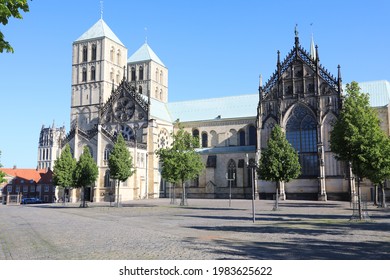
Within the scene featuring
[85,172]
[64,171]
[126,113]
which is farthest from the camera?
[126,113]

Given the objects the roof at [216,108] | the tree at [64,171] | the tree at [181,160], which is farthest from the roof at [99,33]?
the tree at [181,160]

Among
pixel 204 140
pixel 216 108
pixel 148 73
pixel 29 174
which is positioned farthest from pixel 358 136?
pixel 29 174

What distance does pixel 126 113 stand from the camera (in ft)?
253

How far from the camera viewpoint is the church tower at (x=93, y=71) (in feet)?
276

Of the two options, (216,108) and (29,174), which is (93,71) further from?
(29,174)

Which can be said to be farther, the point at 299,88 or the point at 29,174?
the point at 29,174

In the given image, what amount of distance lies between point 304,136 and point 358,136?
36486 mm

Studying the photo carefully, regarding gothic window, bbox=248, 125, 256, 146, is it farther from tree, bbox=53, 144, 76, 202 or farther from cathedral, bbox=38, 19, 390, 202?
tree, bbox=53, 144, 76, 202

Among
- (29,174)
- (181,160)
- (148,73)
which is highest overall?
(148,73)

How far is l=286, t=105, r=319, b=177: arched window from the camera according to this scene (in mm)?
63375

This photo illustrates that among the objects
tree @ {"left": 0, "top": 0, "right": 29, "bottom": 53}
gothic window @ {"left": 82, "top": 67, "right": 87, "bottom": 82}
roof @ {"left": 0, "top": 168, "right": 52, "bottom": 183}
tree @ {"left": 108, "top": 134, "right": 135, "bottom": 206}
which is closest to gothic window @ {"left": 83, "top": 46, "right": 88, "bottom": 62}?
gothic window @ {"left": 82, "top": 67, "right": 87, "bottom": 82}

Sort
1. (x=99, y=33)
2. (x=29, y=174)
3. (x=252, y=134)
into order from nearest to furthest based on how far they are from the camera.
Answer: (x=252, y=134)
(x=99, y=33)
(x=29, y=174)

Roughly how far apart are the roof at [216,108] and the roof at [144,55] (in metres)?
16.3

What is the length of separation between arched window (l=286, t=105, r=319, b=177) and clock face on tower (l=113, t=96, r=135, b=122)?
30.5 metres
